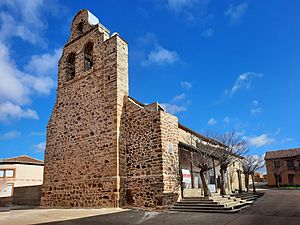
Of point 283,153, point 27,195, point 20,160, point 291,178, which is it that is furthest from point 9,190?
point 283,153

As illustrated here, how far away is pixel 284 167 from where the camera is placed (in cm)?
4034

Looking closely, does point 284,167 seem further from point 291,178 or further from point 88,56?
point 88,56

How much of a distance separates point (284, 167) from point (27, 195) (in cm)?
3911

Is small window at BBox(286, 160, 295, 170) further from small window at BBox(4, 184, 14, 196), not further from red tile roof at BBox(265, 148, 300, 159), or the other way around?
small window at BBox(4, 184, 14, 196)

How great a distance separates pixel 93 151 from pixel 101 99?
2734 mm

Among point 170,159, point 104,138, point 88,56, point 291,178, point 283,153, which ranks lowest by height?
point 291,178

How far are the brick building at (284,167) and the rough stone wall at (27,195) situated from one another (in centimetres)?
3552

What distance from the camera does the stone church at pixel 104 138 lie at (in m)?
10.7

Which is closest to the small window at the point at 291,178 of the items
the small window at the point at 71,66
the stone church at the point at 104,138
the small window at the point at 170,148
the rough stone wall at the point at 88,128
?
the stone church at the point at 104,138

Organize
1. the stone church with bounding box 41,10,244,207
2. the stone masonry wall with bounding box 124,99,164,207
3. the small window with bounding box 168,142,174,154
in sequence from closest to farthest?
the stone masonry wall with bounding box 124,99,164,207 → the stone church with bounding box 41,10,244,207 → the small window with bounding box 168,142,174,154

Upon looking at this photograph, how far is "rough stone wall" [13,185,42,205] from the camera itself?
16.8 m

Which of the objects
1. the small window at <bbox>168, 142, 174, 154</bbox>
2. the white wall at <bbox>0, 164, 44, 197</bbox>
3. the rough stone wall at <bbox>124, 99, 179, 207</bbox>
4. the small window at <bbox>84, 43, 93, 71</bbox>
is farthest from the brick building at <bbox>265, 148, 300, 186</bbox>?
the small window at <bbox>84, 43, 93, 71</bbox>

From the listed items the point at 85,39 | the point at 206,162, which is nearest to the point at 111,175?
the point at 206,162

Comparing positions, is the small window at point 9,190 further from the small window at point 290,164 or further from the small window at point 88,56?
the small window at point 290,164
